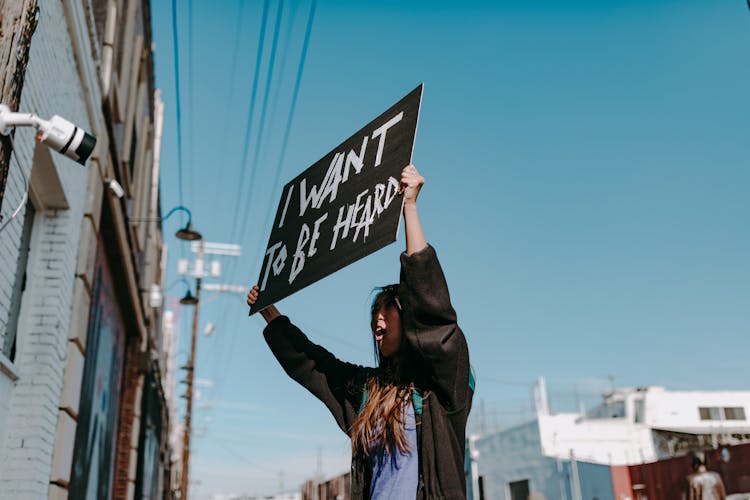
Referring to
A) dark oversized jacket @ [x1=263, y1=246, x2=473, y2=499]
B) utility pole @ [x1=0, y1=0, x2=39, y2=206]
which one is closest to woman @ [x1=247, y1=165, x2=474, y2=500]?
dark oversized jacket @ [x1=263, y1=246, x2=473, y2=499]

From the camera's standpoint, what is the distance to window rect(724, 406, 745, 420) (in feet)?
138

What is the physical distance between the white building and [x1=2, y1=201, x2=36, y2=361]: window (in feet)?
77.4

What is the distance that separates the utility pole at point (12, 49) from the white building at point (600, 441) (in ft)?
83.3

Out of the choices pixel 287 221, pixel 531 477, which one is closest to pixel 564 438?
pixel 531 477

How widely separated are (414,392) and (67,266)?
4.87 m

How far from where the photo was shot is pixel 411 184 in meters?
2.74

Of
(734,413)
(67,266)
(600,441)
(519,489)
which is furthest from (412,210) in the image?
(734,413)

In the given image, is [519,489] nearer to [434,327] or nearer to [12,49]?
[434,327]

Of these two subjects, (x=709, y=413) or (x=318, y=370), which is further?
(x=709, y=413)

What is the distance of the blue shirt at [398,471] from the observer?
2496mm

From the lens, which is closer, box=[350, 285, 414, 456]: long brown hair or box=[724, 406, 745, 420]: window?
box=[350, 285, 414, 456]: long brown hair

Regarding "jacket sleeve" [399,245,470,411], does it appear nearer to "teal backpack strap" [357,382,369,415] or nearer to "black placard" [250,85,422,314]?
"black placard" [250,85,422,314]

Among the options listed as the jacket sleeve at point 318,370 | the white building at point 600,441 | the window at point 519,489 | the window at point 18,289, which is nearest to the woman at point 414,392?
the jacket sleeve at point 318,370

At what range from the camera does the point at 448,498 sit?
7.84ft
